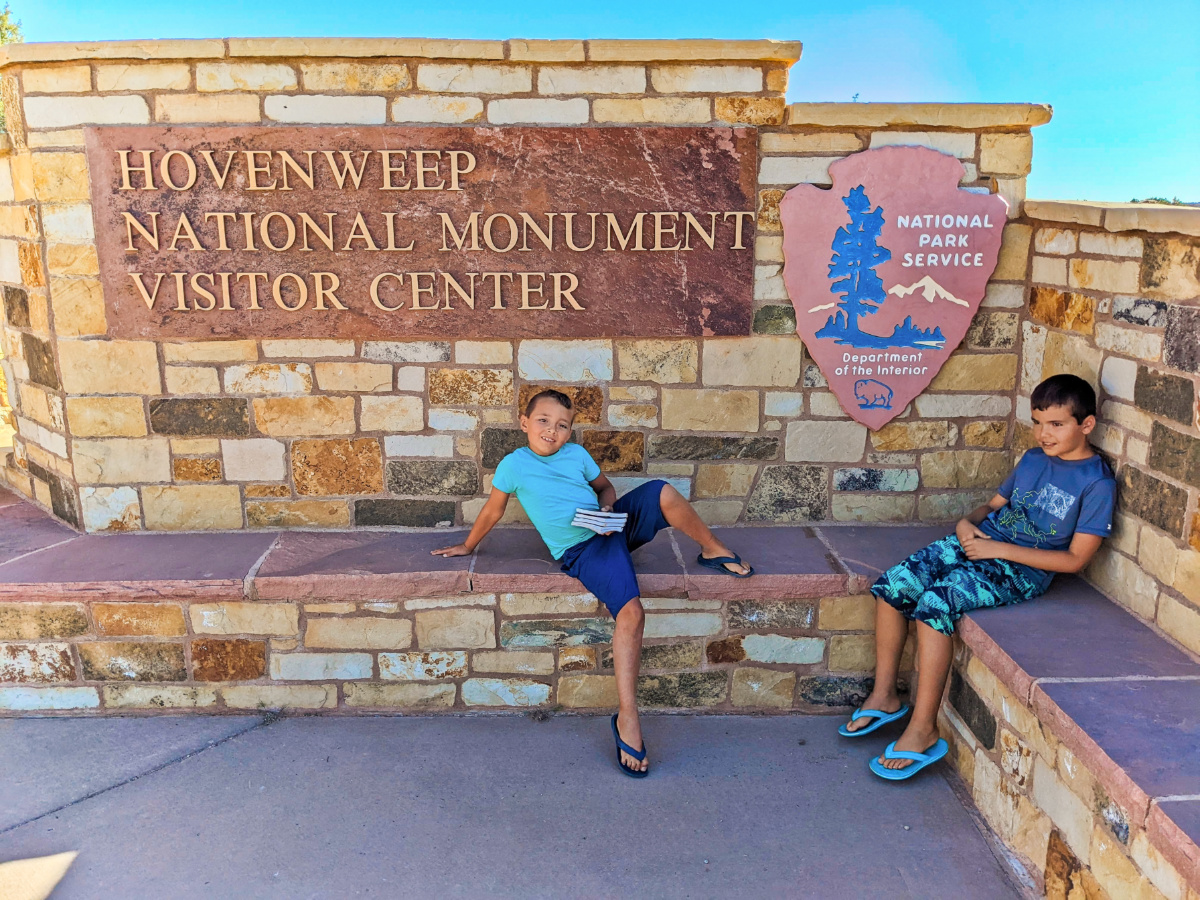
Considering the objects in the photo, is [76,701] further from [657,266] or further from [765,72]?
[765,72]

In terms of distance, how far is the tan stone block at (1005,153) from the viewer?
12.4 feet

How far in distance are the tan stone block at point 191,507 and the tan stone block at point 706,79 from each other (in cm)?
251

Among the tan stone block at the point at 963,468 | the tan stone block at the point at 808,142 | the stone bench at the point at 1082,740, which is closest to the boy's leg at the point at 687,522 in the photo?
the stone bench at the point at 1082,740

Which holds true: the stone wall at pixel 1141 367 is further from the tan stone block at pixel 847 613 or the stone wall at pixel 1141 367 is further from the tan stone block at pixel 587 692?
the tan stone block at pixel 587 692

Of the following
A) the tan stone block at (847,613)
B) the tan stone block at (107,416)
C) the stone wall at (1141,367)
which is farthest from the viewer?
the tan stone block at (107,416)

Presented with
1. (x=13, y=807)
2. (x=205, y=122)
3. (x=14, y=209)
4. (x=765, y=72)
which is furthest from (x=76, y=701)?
(x=765, y=72)

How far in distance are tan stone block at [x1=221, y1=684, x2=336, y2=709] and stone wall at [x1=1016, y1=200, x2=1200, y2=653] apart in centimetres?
289

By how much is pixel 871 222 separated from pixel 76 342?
3.39 metres

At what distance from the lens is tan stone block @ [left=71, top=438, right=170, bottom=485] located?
13.0ft

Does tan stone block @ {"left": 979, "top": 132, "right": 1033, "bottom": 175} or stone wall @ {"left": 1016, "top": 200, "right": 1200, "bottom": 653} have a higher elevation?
tan stone block @ {"left": 979, "top": 132, "right": 1033, "bottom": 175}

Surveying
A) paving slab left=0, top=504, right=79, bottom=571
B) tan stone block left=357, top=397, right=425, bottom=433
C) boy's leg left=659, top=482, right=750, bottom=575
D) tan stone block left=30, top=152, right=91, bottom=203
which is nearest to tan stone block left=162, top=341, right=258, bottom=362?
tan stone block left=357, top=397, right=425, bottom=433

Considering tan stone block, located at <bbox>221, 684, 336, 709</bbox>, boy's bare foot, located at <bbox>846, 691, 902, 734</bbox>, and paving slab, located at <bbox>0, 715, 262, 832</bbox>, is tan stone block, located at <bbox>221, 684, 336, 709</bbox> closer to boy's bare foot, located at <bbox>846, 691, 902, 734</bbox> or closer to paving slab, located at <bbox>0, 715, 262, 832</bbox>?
paving slab, located at <bbox>0, 715, 262, 832</bbox>

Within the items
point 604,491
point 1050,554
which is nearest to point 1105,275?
point 1050,554

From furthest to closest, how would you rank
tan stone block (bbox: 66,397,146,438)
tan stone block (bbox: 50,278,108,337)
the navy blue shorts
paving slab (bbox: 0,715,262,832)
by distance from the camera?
tan stone block (bbox: 66,397,146,438) → tan stone block (bbox: 50,278,108,337) → the navy blue shorts → paving slab (bbox: 0,715,262,832)
